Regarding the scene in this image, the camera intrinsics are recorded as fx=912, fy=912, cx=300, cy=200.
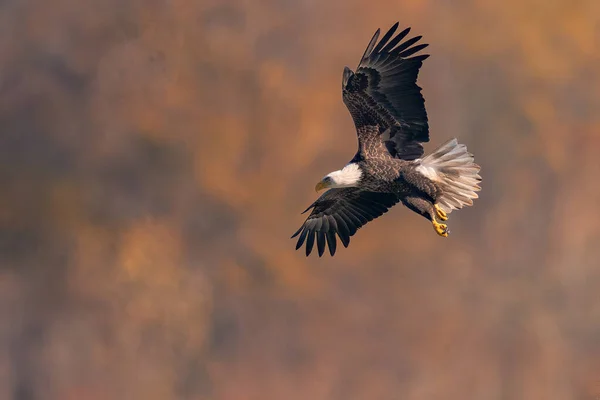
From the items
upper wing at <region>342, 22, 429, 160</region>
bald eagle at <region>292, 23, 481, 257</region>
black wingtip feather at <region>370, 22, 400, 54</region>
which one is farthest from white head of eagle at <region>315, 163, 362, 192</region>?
black wingtip feather at <region>370, 22, 400, 54</region>

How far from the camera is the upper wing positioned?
32.4ft

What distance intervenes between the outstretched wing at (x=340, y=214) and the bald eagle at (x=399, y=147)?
646 millimetres

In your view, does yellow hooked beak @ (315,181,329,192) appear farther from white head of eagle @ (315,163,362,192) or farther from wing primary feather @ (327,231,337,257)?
wing primary feather @ (327,231,337,257)

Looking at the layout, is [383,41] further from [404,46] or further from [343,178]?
[343,178]

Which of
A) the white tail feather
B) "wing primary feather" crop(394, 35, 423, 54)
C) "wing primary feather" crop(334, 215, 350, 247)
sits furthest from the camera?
"wing primary feather" crop(334, 215, 350, 247)

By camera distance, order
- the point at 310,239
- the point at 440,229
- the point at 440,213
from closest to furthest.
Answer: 1. the point at 440,229
2. the point at 440,213
3. the point at 310,239

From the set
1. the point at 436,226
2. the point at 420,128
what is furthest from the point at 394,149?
the point at 436,226

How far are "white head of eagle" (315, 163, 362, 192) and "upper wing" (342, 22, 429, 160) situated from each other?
1.58ft

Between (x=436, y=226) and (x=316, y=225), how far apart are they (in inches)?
73.0

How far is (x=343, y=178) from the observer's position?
9.92 m

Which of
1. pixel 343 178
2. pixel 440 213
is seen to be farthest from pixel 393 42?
pixel 440 213

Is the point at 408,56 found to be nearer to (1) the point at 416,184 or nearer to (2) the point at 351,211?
(1) the point at 416,184

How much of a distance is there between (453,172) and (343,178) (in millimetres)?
1232

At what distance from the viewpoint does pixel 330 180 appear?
32.5 ft
